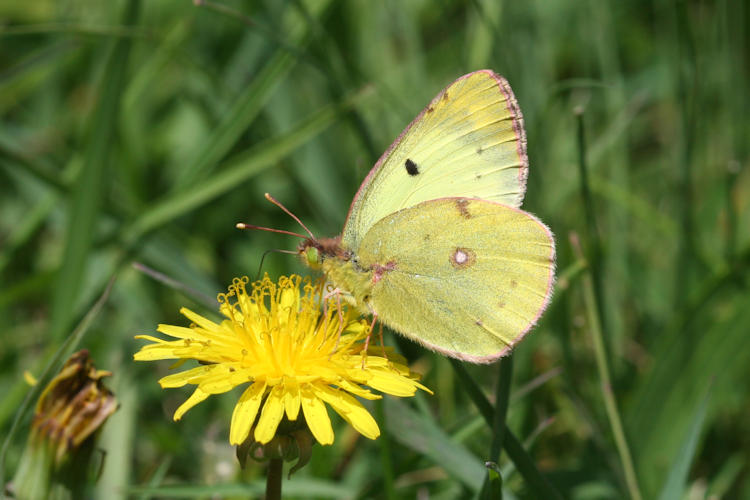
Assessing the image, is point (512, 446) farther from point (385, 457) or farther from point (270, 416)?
point (270, 416)

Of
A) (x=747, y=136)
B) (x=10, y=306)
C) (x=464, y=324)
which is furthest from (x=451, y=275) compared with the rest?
(x=747, y=136)

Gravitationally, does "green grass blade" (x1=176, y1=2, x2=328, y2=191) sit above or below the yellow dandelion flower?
above

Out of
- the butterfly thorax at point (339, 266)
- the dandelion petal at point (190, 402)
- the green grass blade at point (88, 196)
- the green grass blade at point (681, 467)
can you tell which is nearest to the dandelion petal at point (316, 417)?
the dandelion petal at point (190, 402)

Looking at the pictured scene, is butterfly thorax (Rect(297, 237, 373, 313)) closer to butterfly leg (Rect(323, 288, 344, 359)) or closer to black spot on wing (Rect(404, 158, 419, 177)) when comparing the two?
butterfly leg (Rect(323, 288, 344, 359))

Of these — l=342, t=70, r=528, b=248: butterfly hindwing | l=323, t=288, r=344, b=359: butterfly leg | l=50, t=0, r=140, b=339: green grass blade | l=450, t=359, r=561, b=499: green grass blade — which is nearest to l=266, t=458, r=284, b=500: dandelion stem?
l=323, t=288, r=344, b=359: butterfly leg

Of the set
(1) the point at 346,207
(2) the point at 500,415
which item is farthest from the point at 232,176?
(2) the point at 500,415

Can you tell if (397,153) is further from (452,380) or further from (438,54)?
(438,54)
